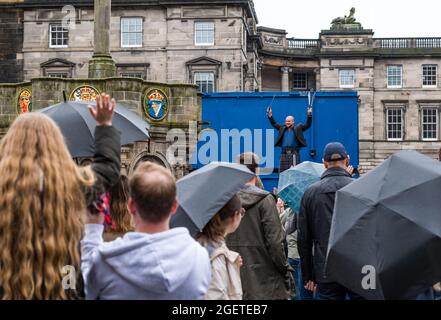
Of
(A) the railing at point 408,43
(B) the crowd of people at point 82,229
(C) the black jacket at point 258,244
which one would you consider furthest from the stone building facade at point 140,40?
(B) the crowd of people at point 82,229

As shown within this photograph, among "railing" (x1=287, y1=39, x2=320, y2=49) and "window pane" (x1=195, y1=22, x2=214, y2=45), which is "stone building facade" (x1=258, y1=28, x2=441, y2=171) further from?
"window pane" (x1=195, y1=22, x2=214, y2=45)

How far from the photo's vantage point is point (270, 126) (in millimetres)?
19953

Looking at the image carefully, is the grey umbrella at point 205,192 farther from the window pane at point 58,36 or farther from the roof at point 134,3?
the window pane at point 58,36

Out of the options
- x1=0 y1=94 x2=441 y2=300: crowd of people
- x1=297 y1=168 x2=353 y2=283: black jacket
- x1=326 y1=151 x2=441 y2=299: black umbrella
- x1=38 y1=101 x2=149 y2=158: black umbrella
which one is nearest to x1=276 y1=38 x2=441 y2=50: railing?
x1=297 y1=168 x2=353 y2=283: black jacket

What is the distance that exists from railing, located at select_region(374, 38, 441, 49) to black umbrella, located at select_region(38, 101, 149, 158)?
5011 cm

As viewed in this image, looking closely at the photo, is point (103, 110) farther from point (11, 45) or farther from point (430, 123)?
point (430, 123)

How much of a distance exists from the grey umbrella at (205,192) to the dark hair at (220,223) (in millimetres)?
50

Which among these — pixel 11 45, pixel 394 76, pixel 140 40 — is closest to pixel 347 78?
pixel 394 76

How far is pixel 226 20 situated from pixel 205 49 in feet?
6.55

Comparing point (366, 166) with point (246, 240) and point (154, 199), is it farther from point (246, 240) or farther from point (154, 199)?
point (154, 199)

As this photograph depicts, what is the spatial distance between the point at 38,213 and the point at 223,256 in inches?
69.8

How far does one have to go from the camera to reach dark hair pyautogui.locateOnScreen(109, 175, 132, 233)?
5.04 metres
